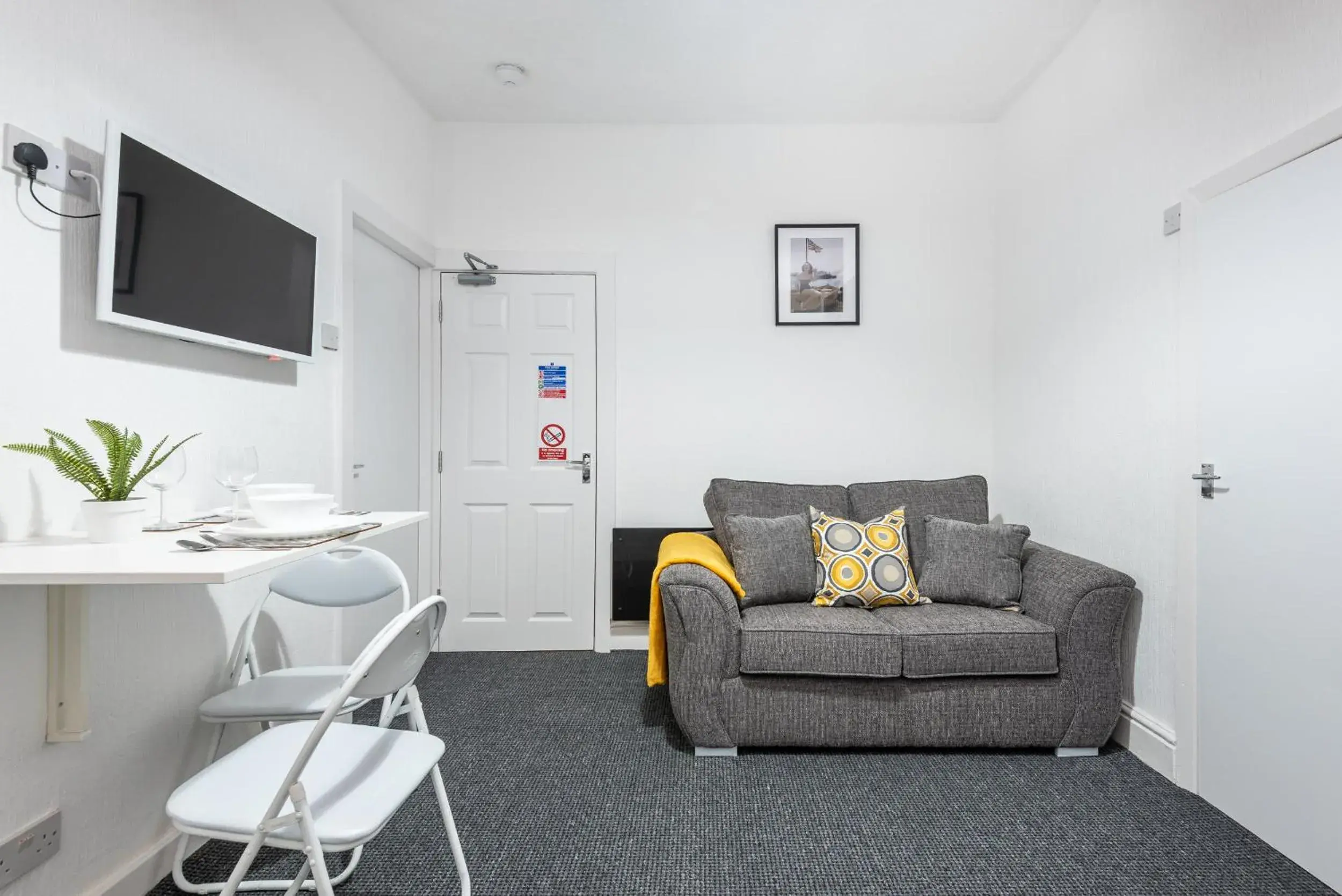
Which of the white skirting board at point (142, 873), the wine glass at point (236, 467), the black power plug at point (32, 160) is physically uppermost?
the black power plug at point (32, 160)

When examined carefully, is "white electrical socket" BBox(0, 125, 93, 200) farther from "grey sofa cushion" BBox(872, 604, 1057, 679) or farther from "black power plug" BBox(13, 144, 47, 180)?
"grey sofa cushion" BBox(872, 604, 1057, 679)

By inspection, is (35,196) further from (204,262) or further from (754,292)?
(754,292)

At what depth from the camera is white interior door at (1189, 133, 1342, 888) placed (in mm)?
1680

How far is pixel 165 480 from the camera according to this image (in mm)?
1496

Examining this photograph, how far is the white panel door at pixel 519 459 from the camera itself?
3.52m

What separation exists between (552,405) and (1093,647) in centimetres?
257

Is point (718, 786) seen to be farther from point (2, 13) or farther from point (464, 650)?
point (2, 13)

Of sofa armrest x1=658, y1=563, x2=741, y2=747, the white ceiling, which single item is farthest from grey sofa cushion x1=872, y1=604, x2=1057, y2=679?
the white ceiling

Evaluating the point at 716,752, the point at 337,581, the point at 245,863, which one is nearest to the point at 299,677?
the point at 337,581

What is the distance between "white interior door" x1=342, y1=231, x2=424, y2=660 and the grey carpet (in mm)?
904

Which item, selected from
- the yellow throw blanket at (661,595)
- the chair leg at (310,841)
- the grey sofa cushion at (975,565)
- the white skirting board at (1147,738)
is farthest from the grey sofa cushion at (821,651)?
the chair leg at (310,841)

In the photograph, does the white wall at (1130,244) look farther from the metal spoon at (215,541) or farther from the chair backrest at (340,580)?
the metal spoon at (215,541)

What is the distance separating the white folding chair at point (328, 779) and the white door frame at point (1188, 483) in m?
2.21

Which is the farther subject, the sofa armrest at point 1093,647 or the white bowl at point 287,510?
the sofa armrest at point 1093,647
